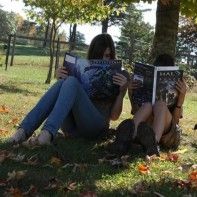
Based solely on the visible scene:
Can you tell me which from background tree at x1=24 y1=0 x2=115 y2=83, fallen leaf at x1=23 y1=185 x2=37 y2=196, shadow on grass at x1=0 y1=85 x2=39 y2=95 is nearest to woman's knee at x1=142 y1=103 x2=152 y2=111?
fallen leaf at x1=23 y1=185 x2=37 y2=196

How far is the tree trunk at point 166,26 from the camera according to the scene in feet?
25.0

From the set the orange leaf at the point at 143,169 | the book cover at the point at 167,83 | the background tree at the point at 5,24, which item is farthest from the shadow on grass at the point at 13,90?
the background tree at the point at 5,24

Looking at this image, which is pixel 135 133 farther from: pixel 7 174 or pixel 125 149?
pixel 7 174

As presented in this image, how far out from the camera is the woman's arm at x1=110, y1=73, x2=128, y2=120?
590 centimetres

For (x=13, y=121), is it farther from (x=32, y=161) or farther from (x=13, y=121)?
(x=32, y=161)

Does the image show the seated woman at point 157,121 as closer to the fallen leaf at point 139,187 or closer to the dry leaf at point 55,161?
the dry leaf at point 55,161

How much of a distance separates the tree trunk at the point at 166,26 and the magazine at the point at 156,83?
1.99 m

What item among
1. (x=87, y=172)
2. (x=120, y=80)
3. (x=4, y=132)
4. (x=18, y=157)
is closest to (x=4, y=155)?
(x=18, y=157)

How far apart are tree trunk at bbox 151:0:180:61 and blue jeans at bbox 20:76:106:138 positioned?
7.08 feet

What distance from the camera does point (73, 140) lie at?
20.4 feet

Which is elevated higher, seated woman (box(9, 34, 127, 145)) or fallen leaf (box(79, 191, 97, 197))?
seated woman (box(9, 34, 127, 145))

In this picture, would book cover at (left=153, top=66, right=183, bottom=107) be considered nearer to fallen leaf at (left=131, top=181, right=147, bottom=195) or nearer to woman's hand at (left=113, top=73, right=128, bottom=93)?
woman's hand at (left=113, top=73, right=128, bottom=93)

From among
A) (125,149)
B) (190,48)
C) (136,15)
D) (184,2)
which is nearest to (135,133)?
(125,149)

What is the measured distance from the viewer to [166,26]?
304 inches
